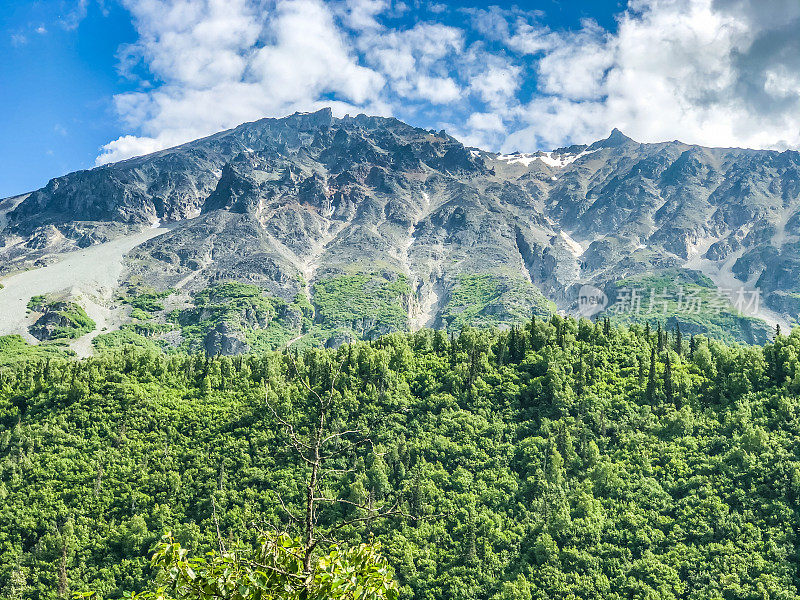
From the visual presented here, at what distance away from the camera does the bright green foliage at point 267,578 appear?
492 inches

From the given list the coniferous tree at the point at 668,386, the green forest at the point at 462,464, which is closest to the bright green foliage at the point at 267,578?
the green forest at the point at 462,464

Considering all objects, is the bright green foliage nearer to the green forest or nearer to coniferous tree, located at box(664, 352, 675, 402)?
the green forest

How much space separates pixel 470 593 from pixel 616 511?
31304mm

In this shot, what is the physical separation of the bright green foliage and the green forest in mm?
74002

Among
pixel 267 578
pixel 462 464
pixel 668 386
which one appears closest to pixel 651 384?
pixel 668 386

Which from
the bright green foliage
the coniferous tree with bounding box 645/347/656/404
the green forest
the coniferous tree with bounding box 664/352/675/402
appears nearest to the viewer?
the bright green foliage

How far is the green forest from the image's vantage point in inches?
3942

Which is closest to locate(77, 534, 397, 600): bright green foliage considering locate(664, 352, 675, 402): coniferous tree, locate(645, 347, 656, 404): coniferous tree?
locate(664, 352, 675, 402): coniferous tree

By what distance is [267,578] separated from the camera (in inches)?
488

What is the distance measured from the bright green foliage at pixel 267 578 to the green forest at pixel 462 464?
74002 mm

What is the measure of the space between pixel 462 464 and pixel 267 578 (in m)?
120

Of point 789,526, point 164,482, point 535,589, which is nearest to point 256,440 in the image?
point 164,482

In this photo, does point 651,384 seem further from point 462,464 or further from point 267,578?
point 267,578

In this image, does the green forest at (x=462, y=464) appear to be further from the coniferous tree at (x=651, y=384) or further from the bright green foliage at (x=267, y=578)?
the bright green foliage at (x=267, y=578)
